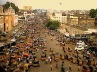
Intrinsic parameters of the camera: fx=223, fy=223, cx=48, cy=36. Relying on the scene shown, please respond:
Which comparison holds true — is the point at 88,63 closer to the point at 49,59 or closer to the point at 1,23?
the point at 49,59

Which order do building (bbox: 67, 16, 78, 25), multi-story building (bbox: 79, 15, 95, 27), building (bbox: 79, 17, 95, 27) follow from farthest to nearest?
building (bbox: 67, 16, 78, 25) < multi-story building (bbox: 79, 15, 95, 27) < building (bbox: 79, 17, 95, 27)

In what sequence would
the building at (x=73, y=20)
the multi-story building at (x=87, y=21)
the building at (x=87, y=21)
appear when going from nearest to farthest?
the building at (x=87, y=21)
the multi-story building at (x=87, y=21)
the building at (x=73, y=20)

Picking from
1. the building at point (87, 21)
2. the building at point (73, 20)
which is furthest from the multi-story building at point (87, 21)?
the building at point (73, 20)

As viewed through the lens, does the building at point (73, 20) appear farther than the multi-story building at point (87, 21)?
Yes

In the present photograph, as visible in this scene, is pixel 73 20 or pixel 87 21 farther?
pixel 73 20

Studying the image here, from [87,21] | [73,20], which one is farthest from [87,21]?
[73,20]

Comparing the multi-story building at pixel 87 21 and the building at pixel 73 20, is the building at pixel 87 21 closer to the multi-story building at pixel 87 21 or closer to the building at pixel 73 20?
the multi-story building at pixel 87 21

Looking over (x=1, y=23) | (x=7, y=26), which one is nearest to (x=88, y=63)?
(x=1, y=23)

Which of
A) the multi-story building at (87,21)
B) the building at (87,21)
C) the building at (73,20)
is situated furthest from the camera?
the building at (73,20)

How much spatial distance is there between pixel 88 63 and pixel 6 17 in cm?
2859

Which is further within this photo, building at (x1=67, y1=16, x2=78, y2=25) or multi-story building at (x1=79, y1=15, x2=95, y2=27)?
building at (x1=67, y1=16, x2=78, y2=25)

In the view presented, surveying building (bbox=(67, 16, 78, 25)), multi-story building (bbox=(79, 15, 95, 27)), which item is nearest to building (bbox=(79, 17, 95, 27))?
multi-story building (bbox=(79, 15, 95, 27))

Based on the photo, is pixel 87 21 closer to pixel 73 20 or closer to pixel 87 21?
pixel 87 21

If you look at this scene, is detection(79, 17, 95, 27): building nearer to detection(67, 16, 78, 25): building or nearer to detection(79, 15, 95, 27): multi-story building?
detection(79, 15, 95, 27): multi-story building
